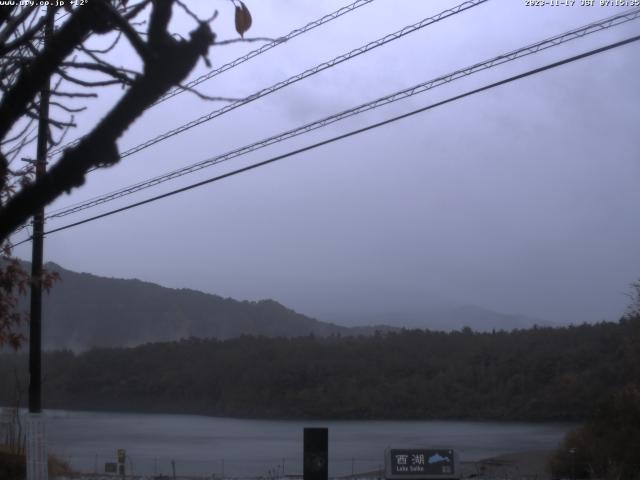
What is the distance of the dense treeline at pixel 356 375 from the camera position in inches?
1684

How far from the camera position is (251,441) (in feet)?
104

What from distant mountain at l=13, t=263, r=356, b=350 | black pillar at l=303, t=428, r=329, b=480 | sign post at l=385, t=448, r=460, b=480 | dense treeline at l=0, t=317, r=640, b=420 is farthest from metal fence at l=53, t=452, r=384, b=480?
distant mountain at l=13, t=263, r=356, b=350

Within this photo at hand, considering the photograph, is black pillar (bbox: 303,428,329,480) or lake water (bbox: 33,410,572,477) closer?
black pillar (bbox: 303,428,329,480)

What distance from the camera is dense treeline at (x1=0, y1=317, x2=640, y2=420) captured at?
42781mm

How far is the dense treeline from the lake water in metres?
3.64

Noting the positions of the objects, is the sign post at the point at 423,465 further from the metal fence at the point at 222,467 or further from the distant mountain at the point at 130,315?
the distant mountain at the point at 130,315

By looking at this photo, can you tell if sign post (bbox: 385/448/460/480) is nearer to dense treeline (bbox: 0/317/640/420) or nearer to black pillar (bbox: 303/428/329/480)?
black pillar (bbox: 303/428/329/480)

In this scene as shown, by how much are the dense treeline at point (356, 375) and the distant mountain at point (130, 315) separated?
13.8 m

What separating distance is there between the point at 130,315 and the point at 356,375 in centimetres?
3230

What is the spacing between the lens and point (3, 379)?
46.5m

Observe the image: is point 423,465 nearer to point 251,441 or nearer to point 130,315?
point 251,441

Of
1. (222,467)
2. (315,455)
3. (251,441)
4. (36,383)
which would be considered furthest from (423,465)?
(251,441)

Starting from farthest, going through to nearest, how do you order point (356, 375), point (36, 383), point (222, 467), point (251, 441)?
point (356, 375), point (251, 441), point (222, 467), point (36, 383)

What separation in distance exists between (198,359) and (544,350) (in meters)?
21.1
